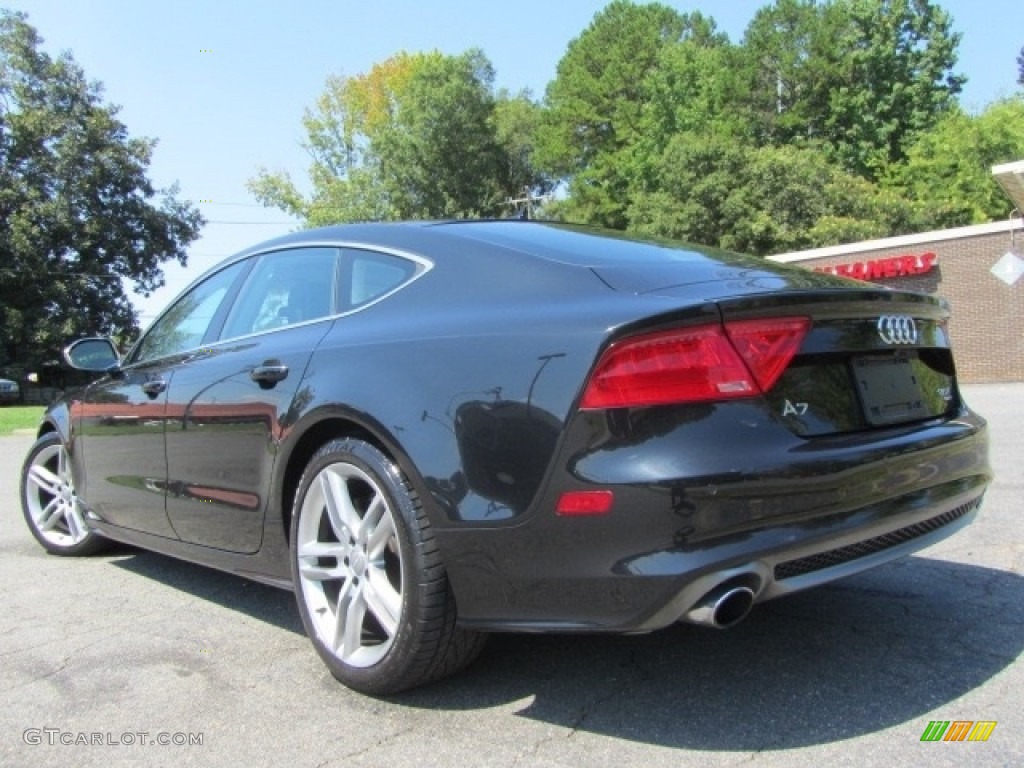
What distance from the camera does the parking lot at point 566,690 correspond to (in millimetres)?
2387

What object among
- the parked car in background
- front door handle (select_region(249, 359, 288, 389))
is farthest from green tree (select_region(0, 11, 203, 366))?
front door handle (select_region(249, 359, 288, 389))

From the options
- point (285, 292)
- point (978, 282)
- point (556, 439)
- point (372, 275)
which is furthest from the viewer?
point (978, 282)

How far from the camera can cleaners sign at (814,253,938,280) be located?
22.6 meters

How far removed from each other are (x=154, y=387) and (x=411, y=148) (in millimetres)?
44871

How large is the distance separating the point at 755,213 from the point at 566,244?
3547cm

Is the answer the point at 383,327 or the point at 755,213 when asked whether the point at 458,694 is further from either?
the point at 755,213

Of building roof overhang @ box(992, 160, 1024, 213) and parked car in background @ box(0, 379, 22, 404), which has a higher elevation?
building roof overhang @ box(992, 160, 1024, 213)

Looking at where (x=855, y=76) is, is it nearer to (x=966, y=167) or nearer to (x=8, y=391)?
(x=966, y=167)

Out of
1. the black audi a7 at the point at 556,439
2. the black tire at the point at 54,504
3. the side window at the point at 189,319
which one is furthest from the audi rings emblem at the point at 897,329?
the black tire at the point at 54,504

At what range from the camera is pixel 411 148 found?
4691 cm

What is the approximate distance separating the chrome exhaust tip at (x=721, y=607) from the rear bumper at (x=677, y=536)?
0.07 ft

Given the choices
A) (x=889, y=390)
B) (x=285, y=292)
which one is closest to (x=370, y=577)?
(x=285, y=292)

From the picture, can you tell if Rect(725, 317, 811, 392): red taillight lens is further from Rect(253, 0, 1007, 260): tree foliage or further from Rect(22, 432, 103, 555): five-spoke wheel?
Rect(253, 0, 1007, 260): tree foliage

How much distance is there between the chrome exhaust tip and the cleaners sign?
21.4 m
